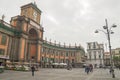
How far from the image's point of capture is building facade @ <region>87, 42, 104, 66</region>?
95.0 m

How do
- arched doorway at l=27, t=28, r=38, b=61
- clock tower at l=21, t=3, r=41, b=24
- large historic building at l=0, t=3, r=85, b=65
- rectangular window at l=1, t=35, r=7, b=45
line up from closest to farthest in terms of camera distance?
rectangular window at l=1, t=35, r=7, b=45 < large historic building at l=0, t=3, r=85, b=65 < clock tower at l=21, t=3, r=41, b=24 < arched doorway at l=27, t=28, r=38, b=61

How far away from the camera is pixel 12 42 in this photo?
4141 centimetres

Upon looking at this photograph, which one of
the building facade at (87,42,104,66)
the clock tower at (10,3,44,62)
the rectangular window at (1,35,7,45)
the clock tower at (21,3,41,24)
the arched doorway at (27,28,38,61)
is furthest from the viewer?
the building facade at (87,42,104,66)

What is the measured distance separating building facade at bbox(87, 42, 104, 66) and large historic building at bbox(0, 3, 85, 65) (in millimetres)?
31513

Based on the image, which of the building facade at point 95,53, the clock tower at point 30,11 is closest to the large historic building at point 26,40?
the clock tower at point 30,11

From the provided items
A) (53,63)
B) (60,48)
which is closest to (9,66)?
(53,63)

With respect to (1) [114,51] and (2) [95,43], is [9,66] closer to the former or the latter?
(2) [95,43]

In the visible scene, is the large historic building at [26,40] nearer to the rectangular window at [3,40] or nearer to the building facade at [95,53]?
the rectangular window at [3,40]

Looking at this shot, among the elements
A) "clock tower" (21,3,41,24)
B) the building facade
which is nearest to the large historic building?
"clock tower" (21,3,41,24)

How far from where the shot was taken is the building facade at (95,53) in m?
95.0

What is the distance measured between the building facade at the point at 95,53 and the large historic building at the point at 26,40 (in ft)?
103

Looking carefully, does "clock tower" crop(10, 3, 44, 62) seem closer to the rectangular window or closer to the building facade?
the rectangular window

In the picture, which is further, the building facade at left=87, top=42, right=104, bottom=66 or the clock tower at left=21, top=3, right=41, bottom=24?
the building facade at left=87, top=42, right=104, bottom=66

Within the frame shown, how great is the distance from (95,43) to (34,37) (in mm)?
57992
